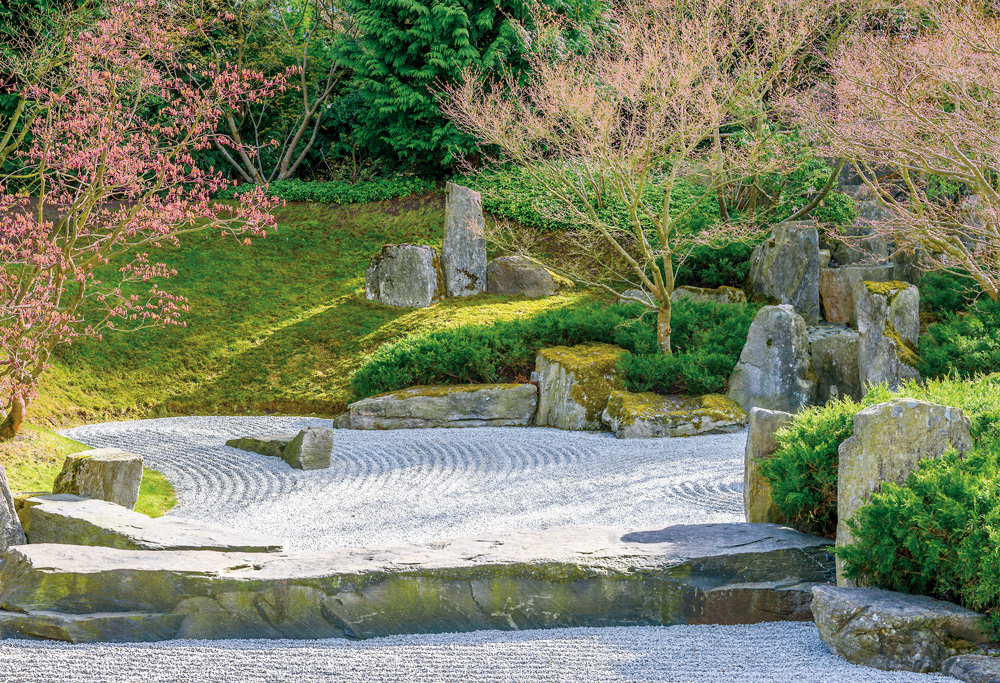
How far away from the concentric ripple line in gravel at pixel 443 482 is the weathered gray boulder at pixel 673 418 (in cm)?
27

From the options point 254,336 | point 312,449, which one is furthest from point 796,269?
point 254,336

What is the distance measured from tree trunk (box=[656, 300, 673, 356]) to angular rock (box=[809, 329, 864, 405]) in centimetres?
182

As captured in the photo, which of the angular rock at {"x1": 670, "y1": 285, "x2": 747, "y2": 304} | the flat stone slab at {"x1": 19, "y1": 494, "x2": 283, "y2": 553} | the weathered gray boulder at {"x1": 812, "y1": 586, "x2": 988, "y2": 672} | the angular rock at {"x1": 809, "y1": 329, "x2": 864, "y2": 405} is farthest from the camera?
the angular rock at {"x1": 670, "y1": 285, "x2": 747, "y2": 304}

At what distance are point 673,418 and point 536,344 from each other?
2.71 meters

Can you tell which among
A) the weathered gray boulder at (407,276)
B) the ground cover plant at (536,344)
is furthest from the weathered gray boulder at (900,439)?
the weathered gray boulder at (407,276)

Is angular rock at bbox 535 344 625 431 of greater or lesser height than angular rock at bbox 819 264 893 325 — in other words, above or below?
below

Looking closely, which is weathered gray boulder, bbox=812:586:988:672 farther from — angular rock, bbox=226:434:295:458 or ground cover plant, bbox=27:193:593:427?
ground cover plant, bbox=27:193:593:427

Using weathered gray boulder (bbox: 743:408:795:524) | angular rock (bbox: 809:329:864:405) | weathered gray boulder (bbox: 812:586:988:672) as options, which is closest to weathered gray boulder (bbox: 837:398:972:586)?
weathered gray boulder (bbox: 812:586:988:672)

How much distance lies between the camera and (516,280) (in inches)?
552

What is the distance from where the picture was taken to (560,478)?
23.2 ft

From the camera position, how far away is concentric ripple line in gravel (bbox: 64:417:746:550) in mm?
5727

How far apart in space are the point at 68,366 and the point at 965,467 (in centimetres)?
1202

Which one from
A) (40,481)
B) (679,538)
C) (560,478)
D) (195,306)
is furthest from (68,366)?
(679,538)

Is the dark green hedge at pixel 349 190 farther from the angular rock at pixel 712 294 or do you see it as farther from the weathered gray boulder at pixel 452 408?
the weathered gray boulder at pixel 452 408
